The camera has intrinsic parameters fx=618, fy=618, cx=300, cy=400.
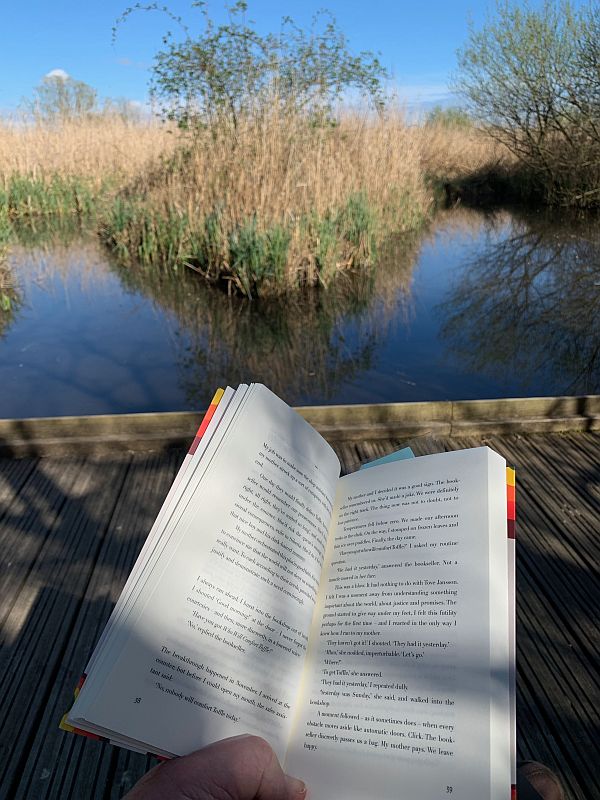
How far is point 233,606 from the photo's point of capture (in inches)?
22.7

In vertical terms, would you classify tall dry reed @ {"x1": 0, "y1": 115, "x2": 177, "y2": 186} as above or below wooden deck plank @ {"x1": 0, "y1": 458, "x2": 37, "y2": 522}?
above

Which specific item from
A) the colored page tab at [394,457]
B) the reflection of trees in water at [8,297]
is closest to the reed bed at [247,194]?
the reflection of trees in water at [8,297]

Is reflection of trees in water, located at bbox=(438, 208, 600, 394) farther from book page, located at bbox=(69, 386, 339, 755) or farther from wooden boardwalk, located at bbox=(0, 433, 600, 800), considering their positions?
book page, located at bbox=(69, 386, 339, 755)

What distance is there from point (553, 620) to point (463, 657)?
91 cm

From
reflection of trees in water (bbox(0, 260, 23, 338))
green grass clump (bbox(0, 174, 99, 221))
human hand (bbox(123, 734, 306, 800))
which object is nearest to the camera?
human hand (bbox(123, 734, 306, 800))

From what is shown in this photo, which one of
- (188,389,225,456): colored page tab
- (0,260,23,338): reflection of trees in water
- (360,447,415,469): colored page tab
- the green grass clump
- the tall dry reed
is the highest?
(188,389,225,456): colored page tab

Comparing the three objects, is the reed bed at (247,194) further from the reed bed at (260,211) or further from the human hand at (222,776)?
the human hand at (222,776)

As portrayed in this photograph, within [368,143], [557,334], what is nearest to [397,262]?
[368,143]

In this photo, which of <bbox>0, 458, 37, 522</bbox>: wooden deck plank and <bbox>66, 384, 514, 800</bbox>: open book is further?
<bbox>0, 458, 37, 522</bbox>: wooden deck plank

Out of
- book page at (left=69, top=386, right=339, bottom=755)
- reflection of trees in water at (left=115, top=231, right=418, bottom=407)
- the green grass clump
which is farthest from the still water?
book page at (left=69, top=386, right=339, bottom=755)

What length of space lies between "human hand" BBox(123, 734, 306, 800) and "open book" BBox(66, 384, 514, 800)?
0.03 m

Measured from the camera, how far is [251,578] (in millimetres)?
596

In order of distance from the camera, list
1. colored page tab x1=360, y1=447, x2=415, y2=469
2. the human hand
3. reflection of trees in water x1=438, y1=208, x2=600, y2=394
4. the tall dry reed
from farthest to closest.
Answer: the tall dry reed < reflection of trees in water x1=438, y1=208, x2=600, y2=394 < colored page tab x1=360, y1=447, x2=415, y2=469 < the human hand

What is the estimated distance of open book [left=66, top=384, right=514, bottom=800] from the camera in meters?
0.51
